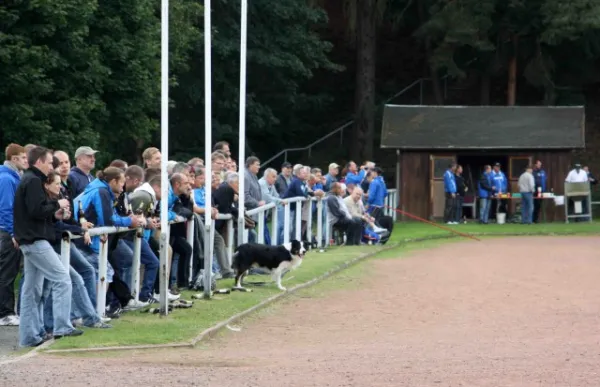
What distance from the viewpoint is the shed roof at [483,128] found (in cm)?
4553

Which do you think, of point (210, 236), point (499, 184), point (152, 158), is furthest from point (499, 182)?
point (152, 158)

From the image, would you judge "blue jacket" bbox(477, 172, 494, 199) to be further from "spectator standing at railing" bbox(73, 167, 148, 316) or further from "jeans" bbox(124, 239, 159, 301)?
"spectator standing at railing" bbox(73, 167, 148, 316)

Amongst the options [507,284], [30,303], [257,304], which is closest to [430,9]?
[507,284]

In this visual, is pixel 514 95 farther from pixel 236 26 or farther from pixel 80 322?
pixel 80 322

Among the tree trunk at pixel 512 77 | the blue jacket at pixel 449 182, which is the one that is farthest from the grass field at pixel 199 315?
the tree trunk at pixel 512 77

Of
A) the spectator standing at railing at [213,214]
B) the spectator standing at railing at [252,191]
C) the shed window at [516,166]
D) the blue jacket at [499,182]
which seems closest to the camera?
the spectator standing at railing at [213,214]

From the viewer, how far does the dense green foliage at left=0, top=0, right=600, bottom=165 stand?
33.5 metres

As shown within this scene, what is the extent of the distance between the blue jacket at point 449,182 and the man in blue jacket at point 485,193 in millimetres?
1206

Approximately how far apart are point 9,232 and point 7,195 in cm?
46

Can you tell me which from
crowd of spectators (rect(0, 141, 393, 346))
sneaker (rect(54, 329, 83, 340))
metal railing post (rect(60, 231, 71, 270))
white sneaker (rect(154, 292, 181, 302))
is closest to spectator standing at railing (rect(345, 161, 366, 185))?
crowd of spectators (rect(0, 141, 393, 346))

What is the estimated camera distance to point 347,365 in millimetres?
12727

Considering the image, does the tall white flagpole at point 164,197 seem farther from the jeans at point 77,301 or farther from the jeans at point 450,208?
the jeans at point 450,208

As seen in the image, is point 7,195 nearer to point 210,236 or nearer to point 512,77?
point 210,236

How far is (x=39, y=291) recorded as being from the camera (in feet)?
46.9
